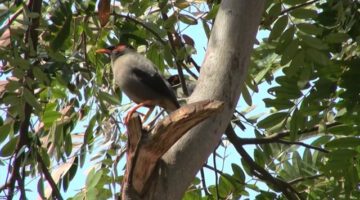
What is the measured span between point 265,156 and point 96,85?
58.8 inches

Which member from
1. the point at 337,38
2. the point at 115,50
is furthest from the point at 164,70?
the point at 337,38

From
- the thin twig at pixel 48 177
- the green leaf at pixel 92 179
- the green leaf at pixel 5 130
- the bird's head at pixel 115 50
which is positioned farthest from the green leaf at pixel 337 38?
the green leaf at pixel 5 130

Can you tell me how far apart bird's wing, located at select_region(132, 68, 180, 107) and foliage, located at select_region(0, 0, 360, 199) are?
162 mm

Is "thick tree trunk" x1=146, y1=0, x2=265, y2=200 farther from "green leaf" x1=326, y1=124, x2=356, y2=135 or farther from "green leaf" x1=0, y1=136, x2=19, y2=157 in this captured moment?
"green leaf" x1=0, y1=136, x2=19, y2=157

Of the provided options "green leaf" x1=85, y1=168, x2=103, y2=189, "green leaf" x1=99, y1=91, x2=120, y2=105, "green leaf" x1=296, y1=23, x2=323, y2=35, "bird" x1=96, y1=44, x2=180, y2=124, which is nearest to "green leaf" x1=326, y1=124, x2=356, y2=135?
"green leaf" x1=296, y1=23, x2=323, y2=35

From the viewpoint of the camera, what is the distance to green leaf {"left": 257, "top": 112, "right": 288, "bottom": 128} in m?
4.77

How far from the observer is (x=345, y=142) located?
Answer: 14.6 ft

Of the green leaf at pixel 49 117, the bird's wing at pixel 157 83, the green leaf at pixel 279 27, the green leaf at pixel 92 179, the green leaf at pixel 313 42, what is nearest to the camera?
the green leaf at pixel 313 42

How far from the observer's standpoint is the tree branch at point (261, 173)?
5.14 m

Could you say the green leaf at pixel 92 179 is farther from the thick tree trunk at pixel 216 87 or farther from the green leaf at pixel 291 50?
the green leaf at pixel 291 50

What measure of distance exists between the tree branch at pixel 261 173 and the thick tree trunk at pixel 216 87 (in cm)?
173

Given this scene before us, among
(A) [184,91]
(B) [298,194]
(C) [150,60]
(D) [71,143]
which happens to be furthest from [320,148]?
(D) [71,143]

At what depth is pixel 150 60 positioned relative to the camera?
17.6 feet

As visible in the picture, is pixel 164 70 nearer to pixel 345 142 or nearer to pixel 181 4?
pixel 181 4
